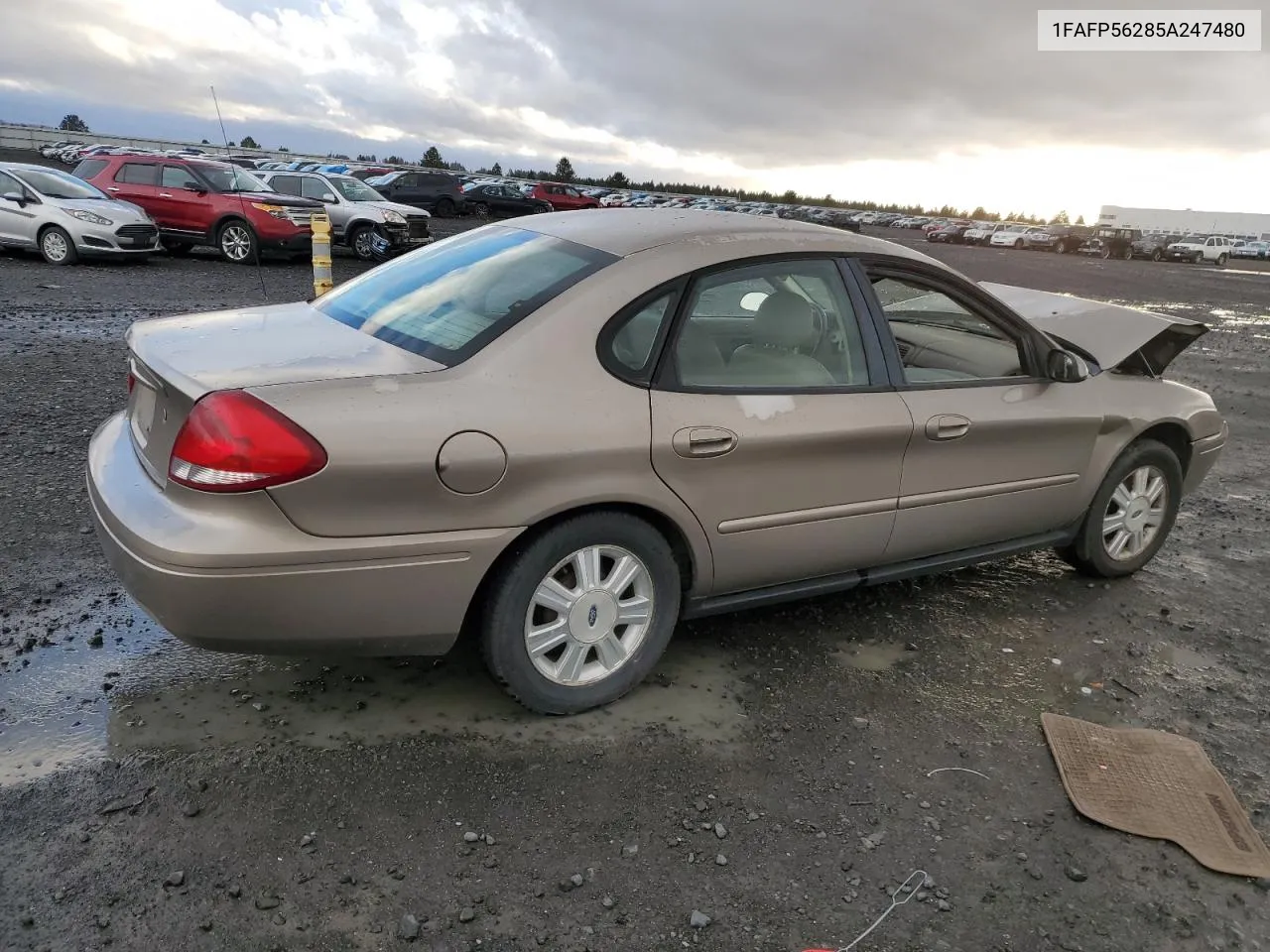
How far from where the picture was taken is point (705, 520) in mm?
3121

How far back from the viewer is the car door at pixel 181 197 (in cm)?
1580

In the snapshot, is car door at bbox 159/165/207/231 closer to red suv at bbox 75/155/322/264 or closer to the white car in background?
red suv at bbox 75/155/322/264

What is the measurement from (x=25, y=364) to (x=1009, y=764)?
7.85m

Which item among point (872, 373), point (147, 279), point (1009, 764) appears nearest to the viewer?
point (1009, 764)

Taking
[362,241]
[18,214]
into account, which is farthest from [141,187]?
[362,241]

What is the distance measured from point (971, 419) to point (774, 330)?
0.92 metres

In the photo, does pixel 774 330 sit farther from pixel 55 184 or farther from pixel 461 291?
pixel 55 184

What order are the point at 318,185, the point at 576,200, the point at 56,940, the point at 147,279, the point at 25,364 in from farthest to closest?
the point at 576,200 < the point at 318,185 < the point at 147,279 < the point at 25,364 < the point at 56,940

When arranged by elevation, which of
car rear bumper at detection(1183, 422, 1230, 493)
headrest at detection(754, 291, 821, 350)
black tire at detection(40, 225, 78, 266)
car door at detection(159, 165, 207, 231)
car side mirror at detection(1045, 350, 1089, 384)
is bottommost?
black tire at detection(40, 225, 78, 266)

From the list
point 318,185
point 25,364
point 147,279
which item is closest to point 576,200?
point 318,185

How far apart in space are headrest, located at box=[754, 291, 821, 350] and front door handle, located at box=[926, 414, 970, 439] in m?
0.58

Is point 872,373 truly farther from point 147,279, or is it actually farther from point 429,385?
point 147,279

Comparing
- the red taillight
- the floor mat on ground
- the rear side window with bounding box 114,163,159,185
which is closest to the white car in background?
the rear side window with bounding box 114,163,159,185

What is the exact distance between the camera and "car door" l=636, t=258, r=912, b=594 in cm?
307
